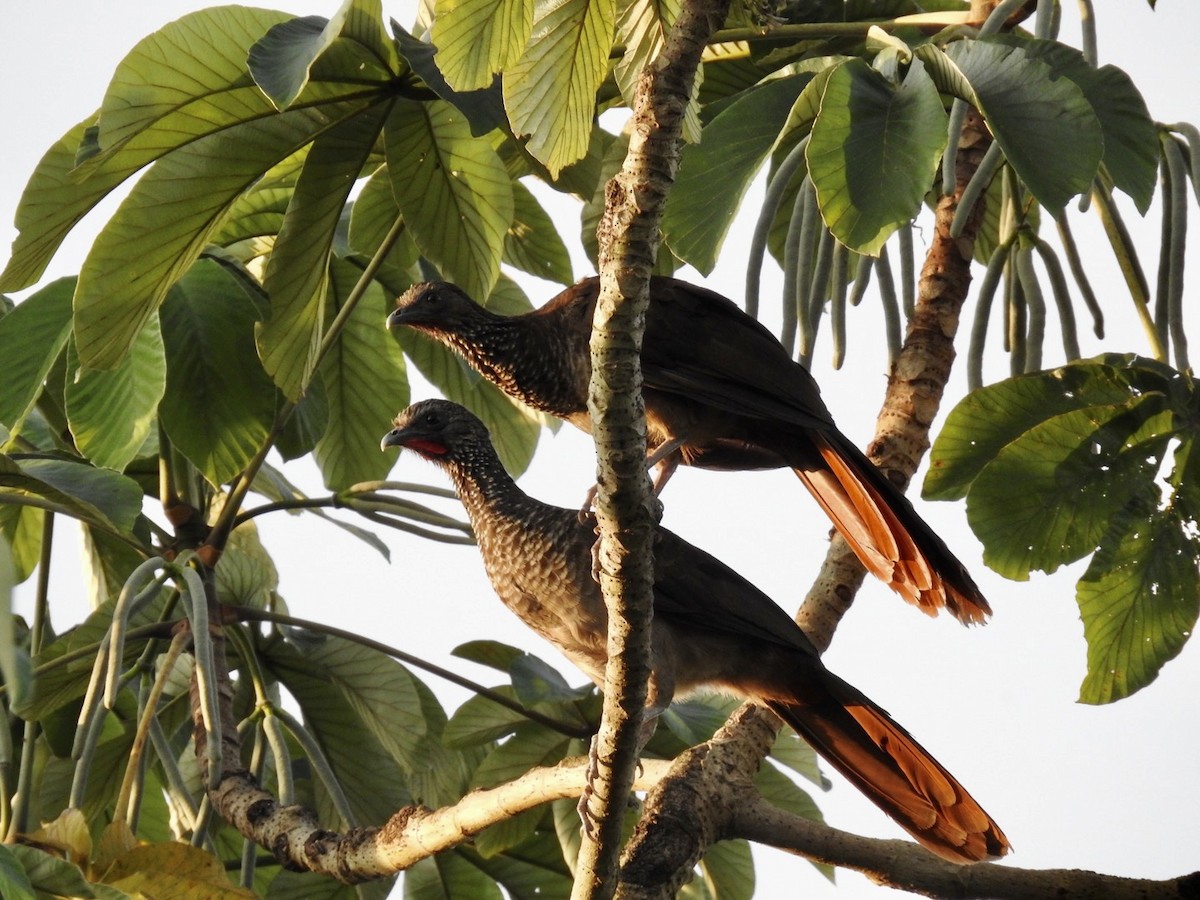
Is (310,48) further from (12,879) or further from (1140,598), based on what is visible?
(1140,598)

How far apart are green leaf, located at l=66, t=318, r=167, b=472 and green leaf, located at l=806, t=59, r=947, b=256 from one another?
139 cm

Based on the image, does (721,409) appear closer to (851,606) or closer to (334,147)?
(851,606)

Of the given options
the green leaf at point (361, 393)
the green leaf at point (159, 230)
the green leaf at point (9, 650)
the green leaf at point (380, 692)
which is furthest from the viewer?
the green leaf at point (361, 393)

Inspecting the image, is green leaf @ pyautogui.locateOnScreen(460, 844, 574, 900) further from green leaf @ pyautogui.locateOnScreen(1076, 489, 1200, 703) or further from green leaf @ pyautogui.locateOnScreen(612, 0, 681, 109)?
green leaf @ pyautogui.locateOnScreen(612, 0, 681, 109)

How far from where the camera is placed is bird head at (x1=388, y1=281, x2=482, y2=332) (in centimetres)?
362

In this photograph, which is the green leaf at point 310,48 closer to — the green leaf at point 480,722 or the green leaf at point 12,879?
the green leaf at point 12,879

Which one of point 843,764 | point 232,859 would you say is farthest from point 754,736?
point 232,859

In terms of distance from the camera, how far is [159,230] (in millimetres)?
2764

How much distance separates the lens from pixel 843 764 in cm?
313

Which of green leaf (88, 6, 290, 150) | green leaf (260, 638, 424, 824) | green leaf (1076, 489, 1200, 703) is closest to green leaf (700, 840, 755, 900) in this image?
green leaf (260, 638, 424, 824)

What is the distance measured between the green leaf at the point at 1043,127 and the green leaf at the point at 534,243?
66.9 inches

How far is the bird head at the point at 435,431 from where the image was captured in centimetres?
374

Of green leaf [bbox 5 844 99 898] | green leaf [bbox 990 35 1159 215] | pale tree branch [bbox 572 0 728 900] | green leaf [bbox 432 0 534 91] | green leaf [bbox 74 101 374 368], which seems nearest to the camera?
pale tree branch [bbox 572 0 728 900]

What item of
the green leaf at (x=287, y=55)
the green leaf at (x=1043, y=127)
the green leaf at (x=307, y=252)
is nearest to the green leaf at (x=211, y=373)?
the green leaf at (x=307, y=252)
